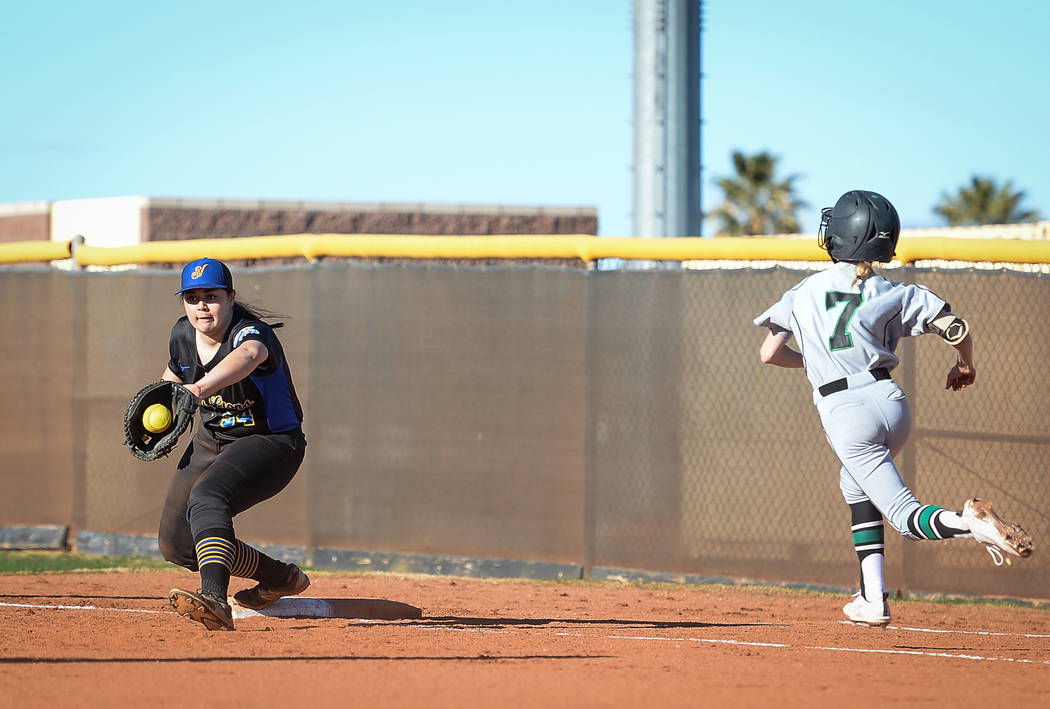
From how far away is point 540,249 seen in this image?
869cm

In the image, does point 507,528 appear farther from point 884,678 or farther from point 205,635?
point 884,678

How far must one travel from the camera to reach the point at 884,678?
493 cm

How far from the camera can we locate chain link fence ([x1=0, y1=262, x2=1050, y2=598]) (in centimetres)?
779

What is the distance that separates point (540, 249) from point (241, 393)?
317cm

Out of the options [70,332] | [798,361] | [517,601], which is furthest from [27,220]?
[798,361]

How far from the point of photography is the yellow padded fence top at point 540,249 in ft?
25.6

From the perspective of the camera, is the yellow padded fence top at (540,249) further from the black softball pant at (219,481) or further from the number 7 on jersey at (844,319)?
the black softball pant at (219,481)

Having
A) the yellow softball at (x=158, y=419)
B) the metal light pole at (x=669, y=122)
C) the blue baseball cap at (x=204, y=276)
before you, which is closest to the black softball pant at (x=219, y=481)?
the yellow softball at (x=158, y=419)

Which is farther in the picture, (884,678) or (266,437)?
(266,437)

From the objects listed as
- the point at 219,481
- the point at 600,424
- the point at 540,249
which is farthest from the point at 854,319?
the point at 540,249

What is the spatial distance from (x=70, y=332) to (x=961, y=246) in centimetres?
666

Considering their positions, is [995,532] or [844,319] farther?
[844,319]

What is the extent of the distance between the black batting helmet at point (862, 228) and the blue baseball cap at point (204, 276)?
2.75 meters

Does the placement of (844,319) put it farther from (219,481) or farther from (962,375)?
(219,481)
